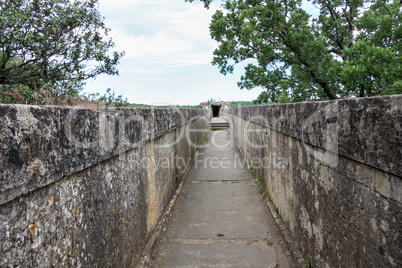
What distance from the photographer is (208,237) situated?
13.0 feet

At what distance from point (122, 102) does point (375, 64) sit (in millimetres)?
8022

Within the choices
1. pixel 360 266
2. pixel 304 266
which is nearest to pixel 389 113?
pixel 360 266

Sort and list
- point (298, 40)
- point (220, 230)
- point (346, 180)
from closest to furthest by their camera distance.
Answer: point (346, 180) < point (220, 230) < point (298, 40)

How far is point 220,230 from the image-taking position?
416cm

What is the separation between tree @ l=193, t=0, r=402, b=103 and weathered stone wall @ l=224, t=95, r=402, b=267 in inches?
341

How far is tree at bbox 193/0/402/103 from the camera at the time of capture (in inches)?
466

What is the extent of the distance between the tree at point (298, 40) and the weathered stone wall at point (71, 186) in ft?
32.6

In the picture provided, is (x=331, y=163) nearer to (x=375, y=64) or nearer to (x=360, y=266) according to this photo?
(x=360, y=266)

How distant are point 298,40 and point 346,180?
11656mm

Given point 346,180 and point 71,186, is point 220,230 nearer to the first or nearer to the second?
point 346,180

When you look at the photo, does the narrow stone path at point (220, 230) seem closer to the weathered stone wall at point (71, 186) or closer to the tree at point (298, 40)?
the weathered stone wall at point (71, 186)

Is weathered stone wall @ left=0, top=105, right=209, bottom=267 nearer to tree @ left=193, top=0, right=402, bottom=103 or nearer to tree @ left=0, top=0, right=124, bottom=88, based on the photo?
tree @ left=0, top=0, right=124, bottom=88

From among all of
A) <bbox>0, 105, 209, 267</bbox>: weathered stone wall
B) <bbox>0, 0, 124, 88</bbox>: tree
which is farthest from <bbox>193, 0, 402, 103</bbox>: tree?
<bbox>0, 105, 209, 267</bbox>: weathered stone wall

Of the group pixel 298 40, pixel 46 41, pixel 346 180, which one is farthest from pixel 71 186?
pixel 298 40
